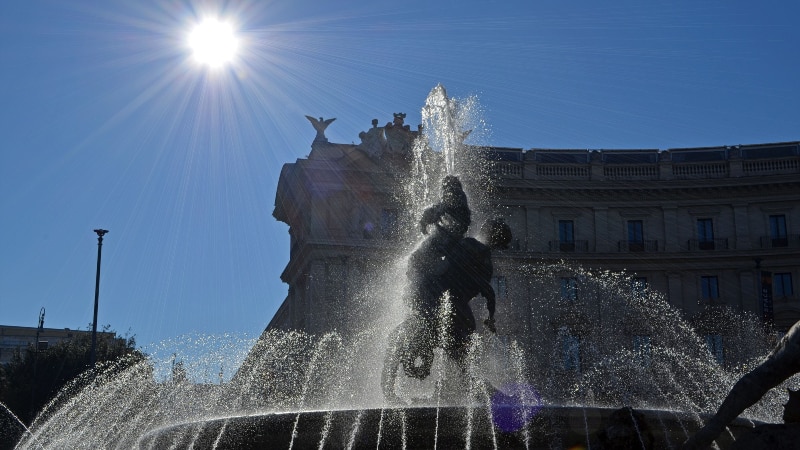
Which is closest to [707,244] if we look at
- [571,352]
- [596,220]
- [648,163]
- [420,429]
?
[648,163]

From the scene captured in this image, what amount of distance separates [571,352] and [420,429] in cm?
3711

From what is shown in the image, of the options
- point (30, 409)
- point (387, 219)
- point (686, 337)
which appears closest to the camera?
point (30, 409)

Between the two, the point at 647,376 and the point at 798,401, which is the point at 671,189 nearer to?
the point at 647,376

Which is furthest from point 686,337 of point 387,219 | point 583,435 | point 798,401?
point 798,401

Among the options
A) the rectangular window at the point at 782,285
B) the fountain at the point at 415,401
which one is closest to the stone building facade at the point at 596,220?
the rectangular window at the point at 782,285

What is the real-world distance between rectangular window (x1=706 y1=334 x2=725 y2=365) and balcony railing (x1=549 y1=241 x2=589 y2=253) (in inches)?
316

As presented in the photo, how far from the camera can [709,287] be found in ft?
167

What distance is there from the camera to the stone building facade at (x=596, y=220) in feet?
163

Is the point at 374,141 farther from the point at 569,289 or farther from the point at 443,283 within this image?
the point at 443,283

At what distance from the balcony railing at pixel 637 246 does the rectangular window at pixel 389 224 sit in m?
12.1

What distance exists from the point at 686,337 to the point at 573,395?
11143 mm

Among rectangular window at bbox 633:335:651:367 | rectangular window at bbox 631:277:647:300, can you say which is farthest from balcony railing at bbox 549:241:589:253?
rectangular window at bbox 633:335:651:367

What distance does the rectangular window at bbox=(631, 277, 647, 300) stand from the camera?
50562 mm

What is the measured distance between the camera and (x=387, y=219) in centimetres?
5141
